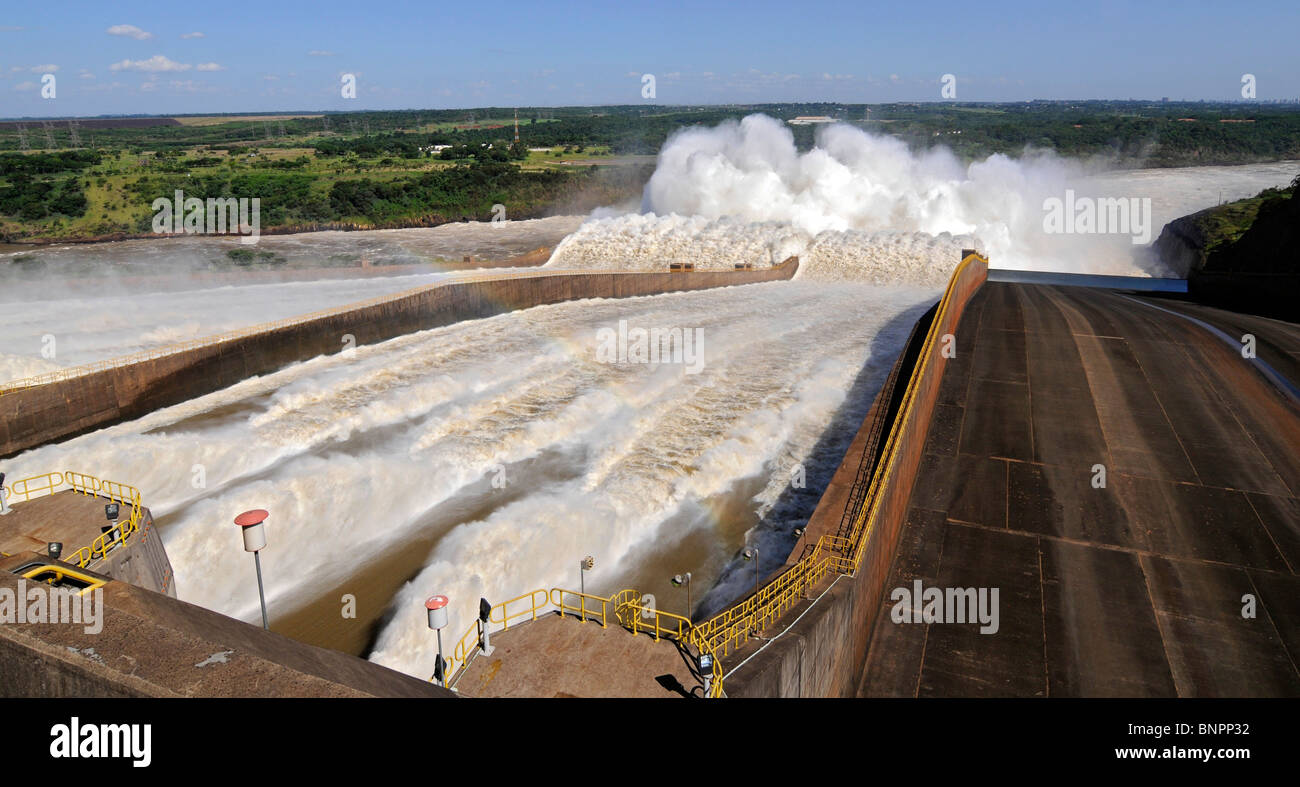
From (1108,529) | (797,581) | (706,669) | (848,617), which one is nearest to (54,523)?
(706,669)

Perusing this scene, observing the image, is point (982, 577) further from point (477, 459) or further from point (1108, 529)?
point (477, 459)

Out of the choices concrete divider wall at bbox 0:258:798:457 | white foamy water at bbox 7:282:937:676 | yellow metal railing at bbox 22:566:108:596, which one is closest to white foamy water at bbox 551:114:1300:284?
concrete divider wall at bbox 0:258:798:457

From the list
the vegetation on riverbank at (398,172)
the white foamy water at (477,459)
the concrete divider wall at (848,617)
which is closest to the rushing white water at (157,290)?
the white foamy water at (477,459)

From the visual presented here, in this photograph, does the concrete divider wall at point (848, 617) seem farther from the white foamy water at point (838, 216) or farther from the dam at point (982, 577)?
the white foamy water at point (838, 216)

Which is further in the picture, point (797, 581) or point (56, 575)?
point (797, 581)

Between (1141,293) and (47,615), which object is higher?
(1141,293)
